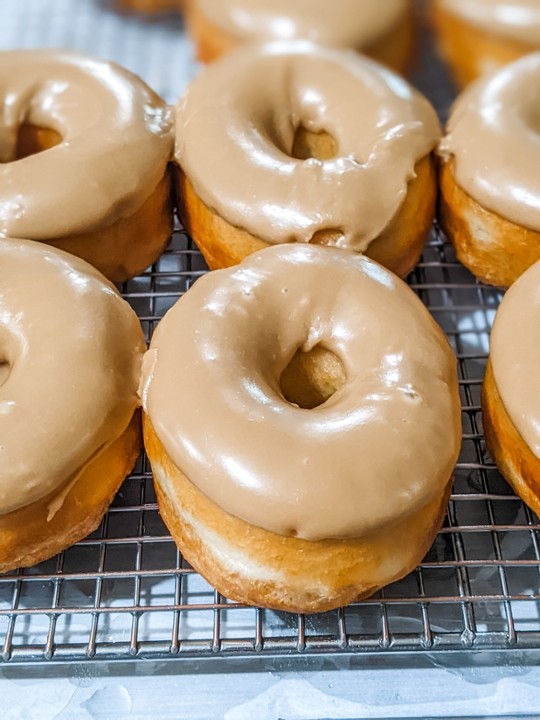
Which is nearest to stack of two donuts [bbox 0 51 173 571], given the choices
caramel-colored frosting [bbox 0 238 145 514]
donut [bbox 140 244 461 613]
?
caramel-colored frosting [bbox 0 238 145 514]

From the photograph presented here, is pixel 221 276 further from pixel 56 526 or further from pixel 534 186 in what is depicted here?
pixel 534 186

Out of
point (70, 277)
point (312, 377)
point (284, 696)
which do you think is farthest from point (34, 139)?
point (284, 696)

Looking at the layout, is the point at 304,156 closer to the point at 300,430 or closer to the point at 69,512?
the point at 300,430

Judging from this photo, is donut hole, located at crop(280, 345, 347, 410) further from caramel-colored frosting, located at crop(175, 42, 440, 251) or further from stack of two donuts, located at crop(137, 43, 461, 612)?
caramel-colored frosting, located at crop(175, 42, 440, 251)

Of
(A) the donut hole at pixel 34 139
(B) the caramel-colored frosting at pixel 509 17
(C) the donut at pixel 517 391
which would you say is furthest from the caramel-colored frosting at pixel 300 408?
(B) the caramel-colored frosting at pixel 509 17

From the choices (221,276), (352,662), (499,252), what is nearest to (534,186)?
(499,252)

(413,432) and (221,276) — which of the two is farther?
(221,276)
